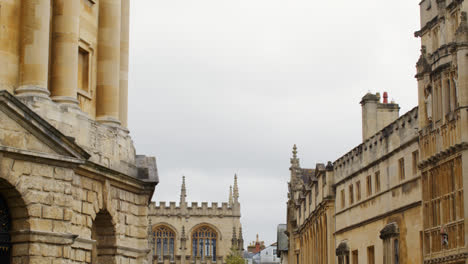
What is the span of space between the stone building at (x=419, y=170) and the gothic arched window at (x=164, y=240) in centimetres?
6417

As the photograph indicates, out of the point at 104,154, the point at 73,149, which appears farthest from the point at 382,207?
the point at 73,149

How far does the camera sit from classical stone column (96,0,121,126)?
2758 cm

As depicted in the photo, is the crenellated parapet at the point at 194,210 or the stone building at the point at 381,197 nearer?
the stone building at the point at 381,197

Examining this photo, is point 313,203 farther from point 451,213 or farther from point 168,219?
point 168,219

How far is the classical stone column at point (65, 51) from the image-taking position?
24.9m

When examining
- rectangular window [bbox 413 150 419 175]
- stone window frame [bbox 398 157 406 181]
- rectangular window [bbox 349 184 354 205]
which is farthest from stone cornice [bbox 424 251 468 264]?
rectangular window [bbox 349 184 354 205]

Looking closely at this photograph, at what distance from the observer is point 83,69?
27406 mm

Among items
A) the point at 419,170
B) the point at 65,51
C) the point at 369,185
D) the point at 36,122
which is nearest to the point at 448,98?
the point at 419,170

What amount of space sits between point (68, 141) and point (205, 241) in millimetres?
87671

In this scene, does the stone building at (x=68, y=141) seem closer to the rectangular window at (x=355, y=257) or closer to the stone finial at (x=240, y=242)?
the rectangular window at (x=355, y=257)

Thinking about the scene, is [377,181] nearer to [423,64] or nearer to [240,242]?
[423,64]

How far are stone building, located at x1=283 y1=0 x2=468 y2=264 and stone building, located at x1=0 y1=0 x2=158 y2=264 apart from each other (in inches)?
377

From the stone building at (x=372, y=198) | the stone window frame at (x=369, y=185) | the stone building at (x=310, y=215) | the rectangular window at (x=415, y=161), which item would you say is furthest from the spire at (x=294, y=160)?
the rectangular window at (x=415, y=161)

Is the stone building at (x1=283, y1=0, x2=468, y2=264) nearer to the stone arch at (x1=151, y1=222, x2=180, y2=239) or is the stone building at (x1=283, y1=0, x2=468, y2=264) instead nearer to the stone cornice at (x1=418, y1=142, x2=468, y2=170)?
the stone cornice at (x1=418, y1=142, x2=468, y2=170)
